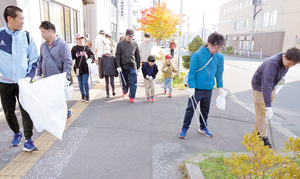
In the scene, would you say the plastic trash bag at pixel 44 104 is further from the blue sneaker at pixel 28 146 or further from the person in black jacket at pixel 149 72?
the person in black jacket at pixel 149 72

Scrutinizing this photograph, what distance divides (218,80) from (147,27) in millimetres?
18852

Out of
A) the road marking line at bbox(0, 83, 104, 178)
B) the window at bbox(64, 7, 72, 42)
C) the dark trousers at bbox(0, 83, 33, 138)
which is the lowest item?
the road marking line at bbox(0, 83, 104, 178)

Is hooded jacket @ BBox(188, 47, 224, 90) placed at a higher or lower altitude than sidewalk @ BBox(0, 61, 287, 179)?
higher

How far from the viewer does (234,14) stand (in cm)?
4350

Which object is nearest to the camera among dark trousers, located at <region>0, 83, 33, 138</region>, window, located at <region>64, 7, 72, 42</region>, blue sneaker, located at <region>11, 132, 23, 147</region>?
dark trousers, located at <region>0, 83, 33, 138</region>

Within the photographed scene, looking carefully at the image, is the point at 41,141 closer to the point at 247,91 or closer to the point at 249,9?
the point at 247,91

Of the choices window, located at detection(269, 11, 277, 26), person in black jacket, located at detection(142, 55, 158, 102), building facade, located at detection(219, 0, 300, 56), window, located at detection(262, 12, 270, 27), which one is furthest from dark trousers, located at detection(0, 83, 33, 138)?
window, located at detection(262, 12, 270, 27)

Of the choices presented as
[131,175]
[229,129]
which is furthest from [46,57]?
[229,129]

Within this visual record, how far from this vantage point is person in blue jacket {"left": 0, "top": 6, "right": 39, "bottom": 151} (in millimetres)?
3043

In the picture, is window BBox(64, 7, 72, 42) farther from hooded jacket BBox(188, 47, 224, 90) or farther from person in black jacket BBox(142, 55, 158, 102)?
hooded jacket BBox(188, 47, 224, 90)

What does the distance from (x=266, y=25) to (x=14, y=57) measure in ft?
118

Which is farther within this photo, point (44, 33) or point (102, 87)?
point (102, 87)

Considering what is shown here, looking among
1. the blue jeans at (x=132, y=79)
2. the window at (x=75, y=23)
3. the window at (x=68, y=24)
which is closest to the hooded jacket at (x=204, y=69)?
the blue jeans at (x=132, y=79)

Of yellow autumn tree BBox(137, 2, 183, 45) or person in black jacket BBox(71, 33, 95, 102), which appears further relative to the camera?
yellow autumn tree BBox(137, 2, 183, 45)
